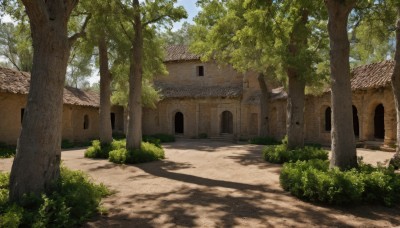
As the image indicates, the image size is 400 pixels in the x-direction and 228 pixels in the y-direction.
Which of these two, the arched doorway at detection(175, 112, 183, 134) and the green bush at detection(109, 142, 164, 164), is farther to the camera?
the arched doorway at detection(175, 112, 183, 134)

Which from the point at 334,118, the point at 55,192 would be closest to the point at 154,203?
the point at 55,192

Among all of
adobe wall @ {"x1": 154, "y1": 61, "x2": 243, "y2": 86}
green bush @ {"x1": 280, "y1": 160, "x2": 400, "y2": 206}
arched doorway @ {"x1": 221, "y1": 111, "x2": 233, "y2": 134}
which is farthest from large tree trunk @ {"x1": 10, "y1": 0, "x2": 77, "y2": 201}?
arched doorway @ {"x1": 221, "y1": 111, "x2": 233, "y2": 134}

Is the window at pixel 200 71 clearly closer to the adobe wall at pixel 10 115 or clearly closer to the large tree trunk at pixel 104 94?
the large tree trunk at pixel 104 94

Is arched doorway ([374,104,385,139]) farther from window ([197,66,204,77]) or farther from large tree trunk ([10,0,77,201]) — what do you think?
large tree trunk ([10,0,77,201])

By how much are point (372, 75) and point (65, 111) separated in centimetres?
1935

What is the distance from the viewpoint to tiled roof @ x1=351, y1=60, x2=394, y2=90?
1554 cm

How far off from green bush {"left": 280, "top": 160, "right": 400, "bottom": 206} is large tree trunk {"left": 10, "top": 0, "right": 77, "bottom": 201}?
5052mm

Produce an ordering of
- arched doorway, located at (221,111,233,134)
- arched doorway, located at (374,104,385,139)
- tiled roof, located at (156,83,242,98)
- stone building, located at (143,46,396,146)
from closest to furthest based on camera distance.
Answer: stone building, located at (143,46,396,146), arched doorway, located at (374,104,385,139), tiled roof, located at (156,83,242,98), arched doorway, located at (221,111,233,134)

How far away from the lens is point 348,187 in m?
6.00

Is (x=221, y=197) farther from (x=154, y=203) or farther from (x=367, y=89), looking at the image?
(x=367, y=89)

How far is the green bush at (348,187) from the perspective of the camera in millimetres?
6004

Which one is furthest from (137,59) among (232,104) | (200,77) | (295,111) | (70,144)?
(200,77)

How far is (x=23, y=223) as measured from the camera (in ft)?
14.2

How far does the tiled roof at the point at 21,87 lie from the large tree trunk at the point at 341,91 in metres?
15.5
